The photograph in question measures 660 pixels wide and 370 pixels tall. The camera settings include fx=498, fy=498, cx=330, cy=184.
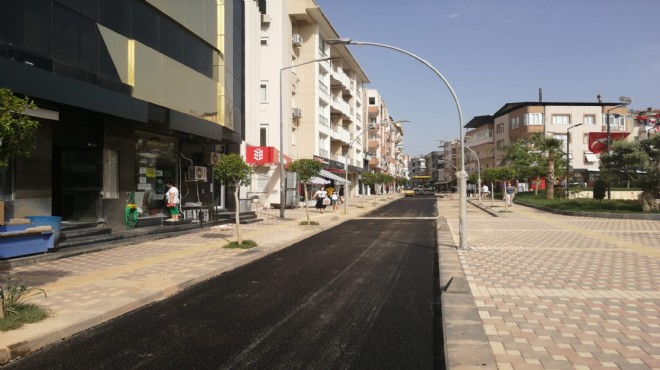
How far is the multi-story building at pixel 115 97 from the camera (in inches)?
430

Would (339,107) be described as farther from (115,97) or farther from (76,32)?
(76,32)

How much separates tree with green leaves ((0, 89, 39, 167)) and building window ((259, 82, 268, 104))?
1127 inches

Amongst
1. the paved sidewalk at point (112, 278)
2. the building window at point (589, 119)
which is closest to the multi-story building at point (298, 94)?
the paved sidewalk at point (112, 278)

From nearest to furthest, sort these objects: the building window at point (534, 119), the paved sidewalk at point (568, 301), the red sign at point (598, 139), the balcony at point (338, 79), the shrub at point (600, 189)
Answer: the paved sidewalk at point (568, 301), the shrub at point (600, 189), the balcony at point (338, 79), the red sign at point (598, 139), the building window at point (534, 119)

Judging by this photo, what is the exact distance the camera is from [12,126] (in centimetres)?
564

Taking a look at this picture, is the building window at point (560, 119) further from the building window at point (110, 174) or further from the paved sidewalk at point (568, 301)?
the building window at point (110, 174)

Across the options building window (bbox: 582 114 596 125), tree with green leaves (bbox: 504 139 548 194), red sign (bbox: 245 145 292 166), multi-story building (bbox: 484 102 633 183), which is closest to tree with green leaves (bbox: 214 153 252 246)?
red sign (bbox: 245 145 292 166)

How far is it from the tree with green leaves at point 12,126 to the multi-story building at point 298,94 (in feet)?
61.2

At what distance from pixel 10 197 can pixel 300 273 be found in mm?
6788

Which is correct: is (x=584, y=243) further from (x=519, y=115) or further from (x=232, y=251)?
(x=519, y=115)

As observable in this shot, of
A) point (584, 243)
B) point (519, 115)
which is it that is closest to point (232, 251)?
point (584, 243)

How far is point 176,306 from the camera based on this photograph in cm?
698

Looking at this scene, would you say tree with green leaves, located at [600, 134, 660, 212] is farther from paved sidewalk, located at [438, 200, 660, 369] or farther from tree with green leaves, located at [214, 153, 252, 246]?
tree with green leaves, located at [214, 153, 252, 246]

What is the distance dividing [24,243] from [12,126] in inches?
204
